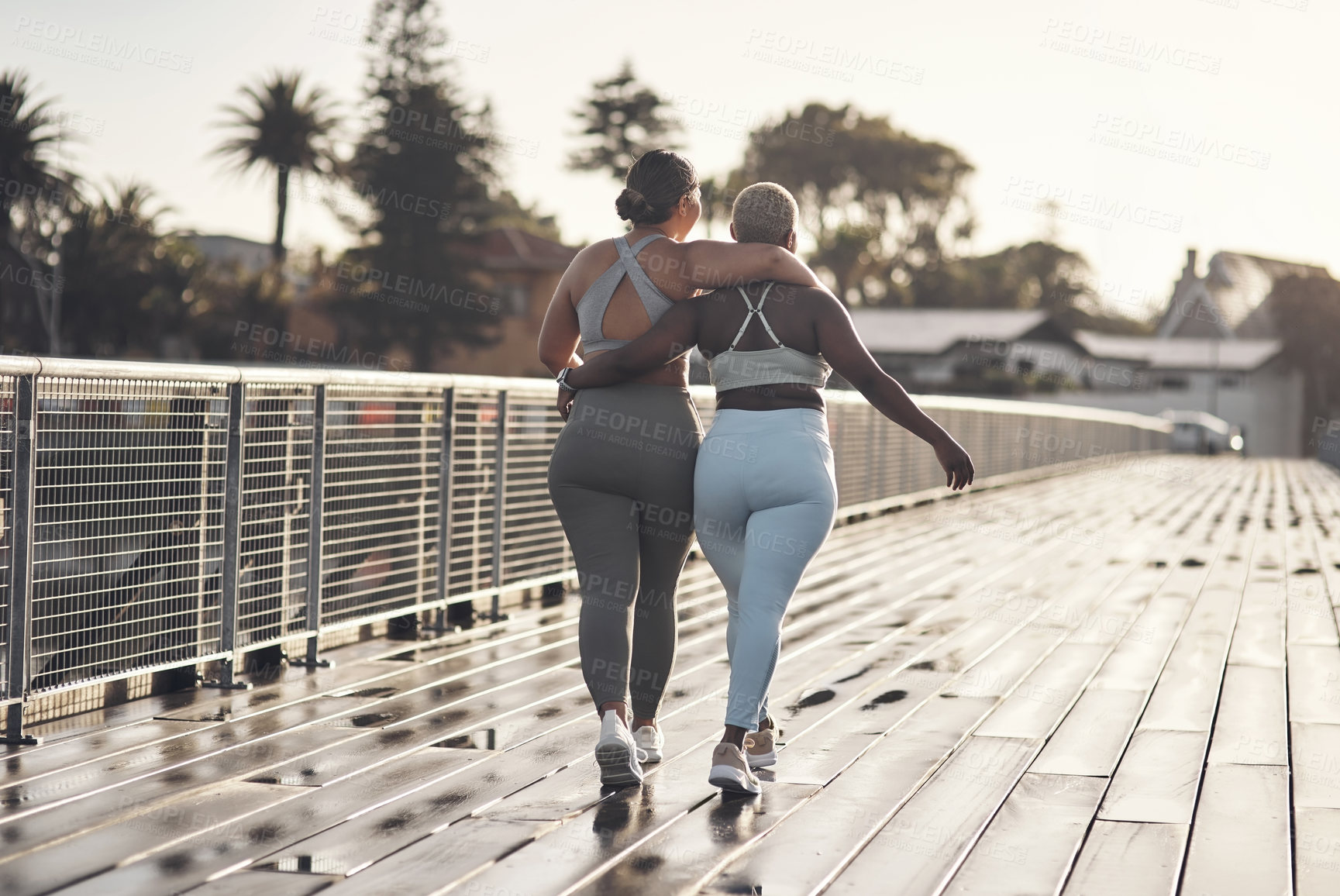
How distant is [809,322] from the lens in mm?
3904

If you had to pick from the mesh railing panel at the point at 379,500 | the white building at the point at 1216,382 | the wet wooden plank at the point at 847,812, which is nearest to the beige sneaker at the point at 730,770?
the wet wooden plank at the point at 847,812

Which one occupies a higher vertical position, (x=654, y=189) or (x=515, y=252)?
(x=515, y=252)

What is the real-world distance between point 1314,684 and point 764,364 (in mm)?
3262

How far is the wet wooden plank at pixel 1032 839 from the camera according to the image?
3197 millimetres

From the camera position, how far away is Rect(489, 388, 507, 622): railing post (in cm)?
762

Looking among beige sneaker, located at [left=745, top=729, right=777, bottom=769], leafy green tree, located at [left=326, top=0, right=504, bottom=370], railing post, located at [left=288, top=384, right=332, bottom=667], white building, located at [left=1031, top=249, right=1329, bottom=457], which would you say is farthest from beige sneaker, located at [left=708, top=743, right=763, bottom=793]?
white building, located at [left=1031, top=249, right=1329, bottom=457]

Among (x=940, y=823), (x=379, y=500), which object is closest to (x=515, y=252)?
(x=379, y=500)

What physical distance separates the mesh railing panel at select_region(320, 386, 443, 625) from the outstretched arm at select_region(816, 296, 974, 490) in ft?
9.47

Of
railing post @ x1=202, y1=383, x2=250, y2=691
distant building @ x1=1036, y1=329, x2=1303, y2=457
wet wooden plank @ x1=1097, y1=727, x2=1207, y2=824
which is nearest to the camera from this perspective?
wet wooden plank @ x1=1097, y1=727, x2=1207, y2=824

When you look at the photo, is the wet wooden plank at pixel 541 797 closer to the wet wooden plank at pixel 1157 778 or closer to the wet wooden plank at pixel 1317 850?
the wet wooden plank at pixel 1157 778

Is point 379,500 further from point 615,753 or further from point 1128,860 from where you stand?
point 1128,860

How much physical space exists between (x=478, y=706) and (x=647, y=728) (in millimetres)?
1140

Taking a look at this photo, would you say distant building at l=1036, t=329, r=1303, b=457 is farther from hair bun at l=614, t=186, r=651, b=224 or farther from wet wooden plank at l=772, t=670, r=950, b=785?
hair bun at l=614, t=186, r=651, b=224

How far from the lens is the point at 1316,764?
4.43m
